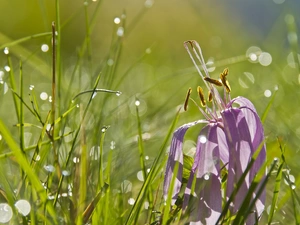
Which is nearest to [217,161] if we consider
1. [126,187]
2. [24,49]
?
[126,187]

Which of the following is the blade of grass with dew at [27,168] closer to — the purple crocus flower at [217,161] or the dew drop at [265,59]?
the purple crocus flower at [217,161]

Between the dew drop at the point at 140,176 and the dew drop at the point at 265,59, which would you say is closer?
the dew drop at the point at 140,176

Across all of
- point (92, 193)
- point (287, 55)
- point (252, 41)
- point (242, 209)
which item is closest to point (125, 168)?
point (92, 193)

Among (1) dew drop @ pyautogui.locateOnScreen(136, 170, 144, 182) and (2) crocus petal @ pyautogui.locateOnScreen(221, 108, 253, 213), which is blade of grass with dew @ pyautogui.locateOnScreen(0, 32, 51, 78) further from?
(2) crocus petal @ pyautogui.locateOnScreen(221, 108, 253, 213)

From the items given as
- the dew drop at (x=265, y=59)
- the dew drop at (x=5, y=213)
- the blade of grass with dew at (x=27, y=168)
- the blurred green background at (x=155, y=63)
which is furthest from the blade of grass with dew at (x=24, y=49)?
the dew drop at (x=265, y=59)

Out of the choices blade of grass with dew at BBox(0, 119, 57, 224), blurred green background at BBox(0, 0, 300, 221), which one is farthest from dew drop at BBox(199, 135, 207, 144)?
blade of grass with dew at BBox(0, 119, 57, 224)

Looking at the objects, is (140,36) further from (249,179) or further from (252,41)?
(249,179)

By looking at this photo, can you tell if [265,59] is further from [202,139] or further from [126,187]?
[202,139]

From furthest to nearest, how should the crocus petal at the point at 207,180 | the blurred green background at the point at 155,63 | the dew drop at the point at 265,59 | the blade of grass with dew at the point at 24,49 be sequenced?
the dew drop at the point at 265,59, the blurred green background at the point at 155,63, the blade of grass with dew at the point at 24,49, the crocus petal at the point at 207,180
